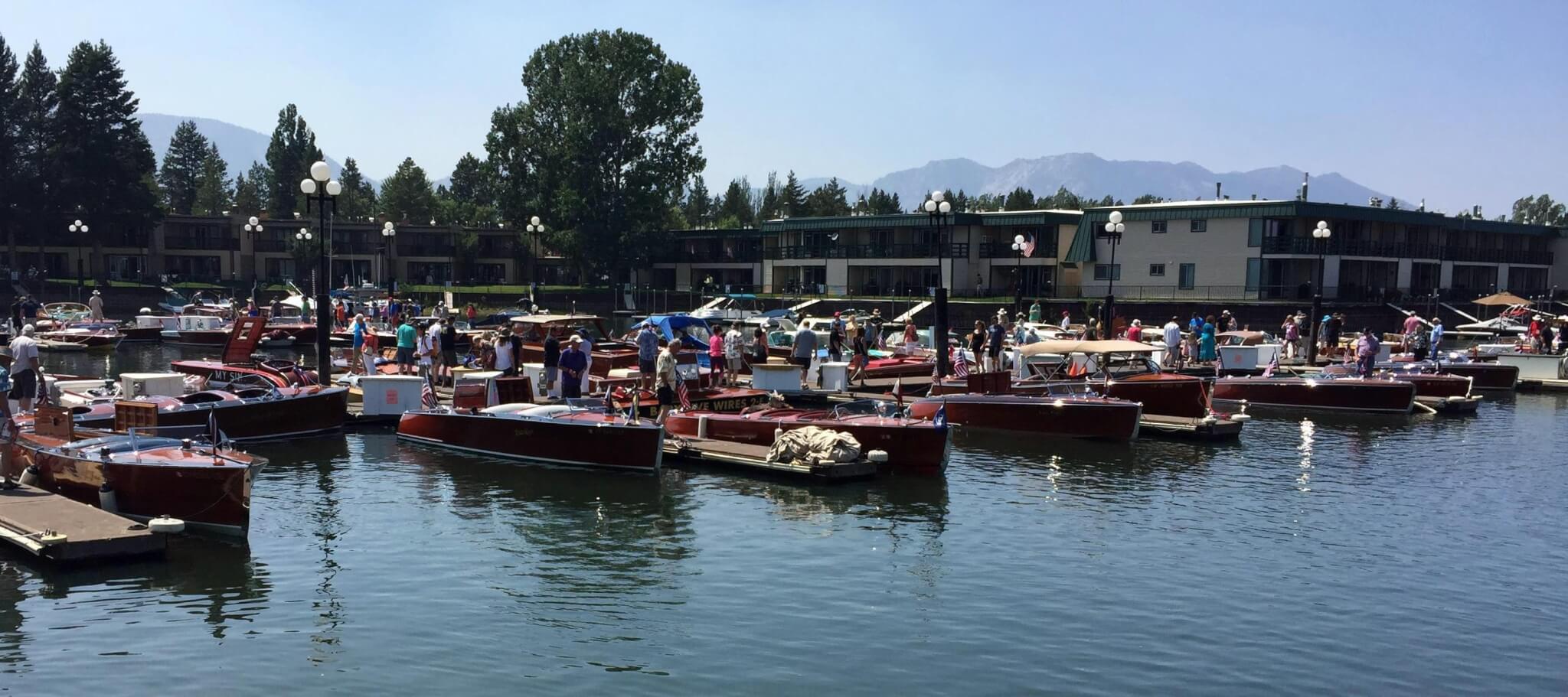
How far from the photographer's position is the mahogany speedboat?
70.8 feet

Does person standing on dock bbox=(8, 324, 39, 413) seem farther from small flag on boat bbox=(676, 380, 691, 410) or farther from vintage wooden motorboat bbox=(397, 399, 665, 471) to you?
small flag on boat bbox=(676, 380, 691, 410)

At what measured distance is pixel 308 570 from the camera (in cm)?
1502

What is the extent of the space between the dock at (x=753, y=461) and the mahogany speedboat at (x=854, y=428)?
1.06ft

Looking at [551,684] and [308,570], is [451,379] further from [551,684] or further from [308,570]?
[551,684]

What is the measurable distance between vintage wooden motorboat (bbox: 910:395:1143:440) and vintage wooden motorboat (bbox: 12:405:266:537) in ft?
46.0

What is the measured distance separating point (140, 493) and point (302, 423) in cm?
801

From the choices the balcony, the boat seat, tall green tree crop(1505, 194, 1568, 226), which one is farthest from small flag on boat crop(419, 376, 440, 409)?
tall green tree crop(1505, 194, 1568, 226)

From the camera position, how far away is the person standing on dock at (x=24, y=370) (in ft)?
62.7

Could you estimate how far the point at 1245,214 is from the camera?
62.3 meters

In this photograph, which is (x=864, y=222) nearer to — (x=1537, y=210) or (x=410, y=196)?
(x=410, y=196)

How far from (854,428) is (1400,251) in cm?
5857

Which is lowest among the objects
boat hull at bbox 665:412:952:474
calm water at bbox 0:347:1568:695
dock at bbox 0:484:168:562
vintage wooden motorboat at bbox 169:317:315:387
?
calm water at bbox 0:347:1568:695

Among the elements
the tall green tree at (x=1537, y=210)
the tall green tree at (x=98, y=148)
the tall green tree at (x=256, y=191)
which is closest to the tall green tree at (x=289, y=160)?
the tall green tree at (x=256, y=191)

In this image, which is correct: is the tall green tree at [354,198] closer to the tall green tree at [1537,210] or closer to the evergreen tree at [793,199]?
the evergreen tree at [793,199]
